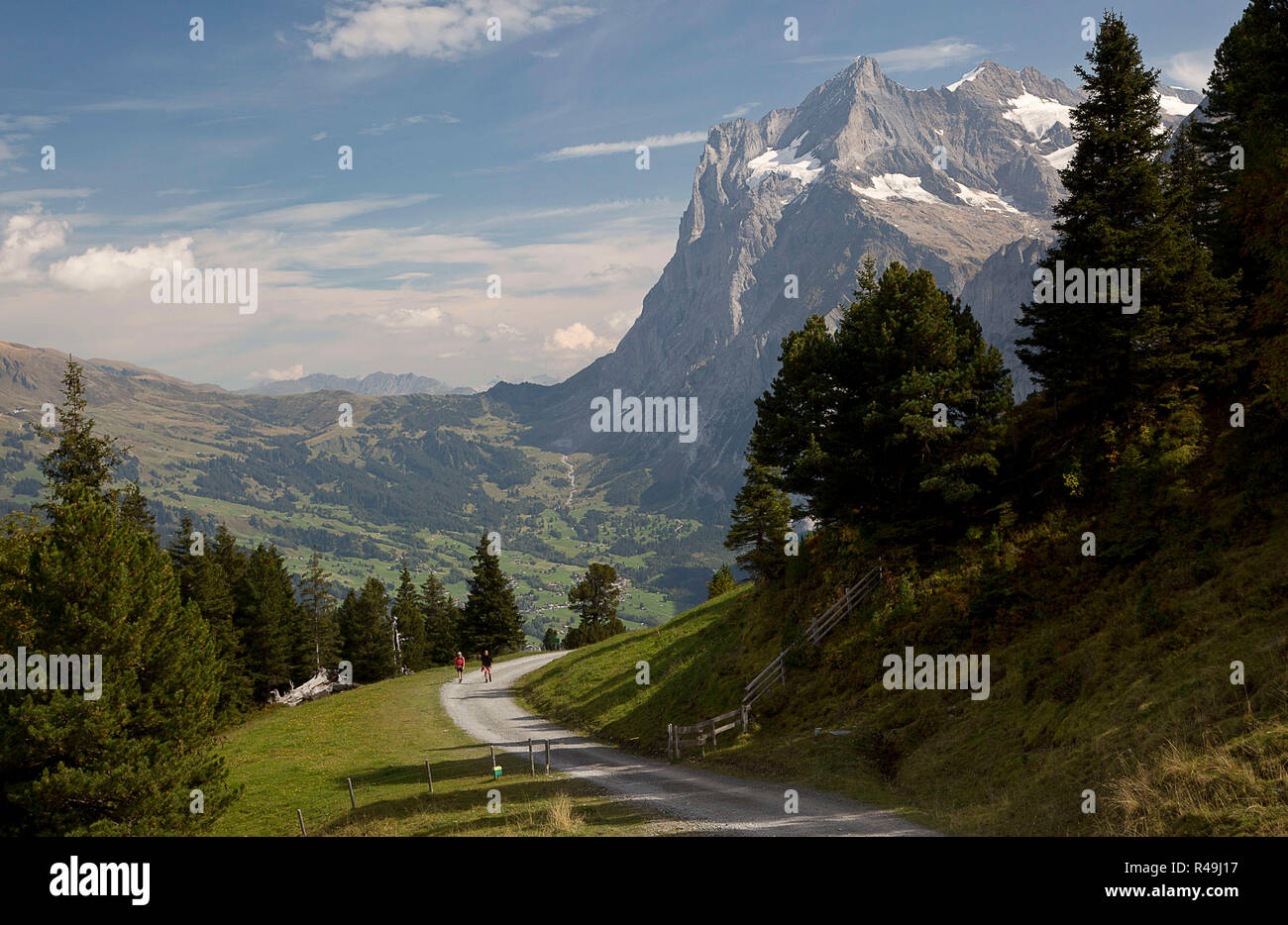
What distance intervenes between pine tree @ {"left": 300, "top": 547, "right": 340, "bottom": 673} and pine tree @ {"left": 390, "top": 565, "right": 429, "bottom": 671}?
12297mm

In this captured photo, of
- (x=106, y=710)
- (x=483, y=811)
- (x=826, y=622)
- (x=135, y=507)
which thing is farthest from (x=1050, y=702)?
(x=135, y=507)

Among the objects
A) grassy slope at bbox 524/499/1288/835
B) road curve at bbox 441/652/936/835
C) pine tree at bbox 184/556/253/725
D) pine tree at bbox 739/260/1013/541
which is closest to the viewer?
→ grassy slope at bbox 524/499/1288/835

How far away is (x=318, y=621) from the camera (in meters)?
93.8

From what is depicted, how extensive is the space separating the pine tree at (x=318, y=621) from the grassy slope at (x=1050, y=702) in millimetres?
63002

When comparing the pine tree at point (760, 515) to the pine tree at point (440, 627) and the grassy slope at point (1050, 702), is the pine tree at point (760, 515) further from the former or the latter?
the pine tree at point (440, 627)

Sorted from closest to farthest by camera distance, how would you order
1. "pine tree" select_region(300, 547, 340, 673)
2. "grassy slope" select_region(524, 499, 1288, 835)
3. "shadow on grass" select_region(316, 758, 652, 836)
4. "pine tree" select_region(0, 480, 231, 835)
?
1. "grassy slope" select_region(524, 499, 1288, 835)
2. "shadow on grass" select_region(316, 758, 652, 836)
3. "pine tree" select_region(0, 480, 231, 835)
4. "pine tree" select_region(300, 547, 340, 673)

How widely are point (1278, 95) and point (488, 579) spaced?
81.8m

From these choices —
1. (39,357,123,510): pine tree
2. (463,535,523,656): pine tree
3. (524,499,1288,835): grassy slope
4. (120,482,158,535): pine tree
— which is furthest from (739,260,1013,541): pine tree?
(463,535,523,656): pine tree

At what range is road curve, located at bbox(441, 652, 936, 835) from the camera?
744 inches

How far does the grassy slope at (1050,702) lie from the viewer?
577 inches

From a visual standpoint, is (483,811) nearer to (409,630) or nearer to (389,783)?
(389,783)

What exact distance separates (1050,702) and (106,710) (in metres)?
30.1

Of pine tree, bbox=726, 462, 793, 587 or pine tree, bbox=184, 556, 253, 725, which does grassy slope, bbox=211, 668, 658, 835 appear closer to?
pine tree, bbox=184, 556, 253, 725
